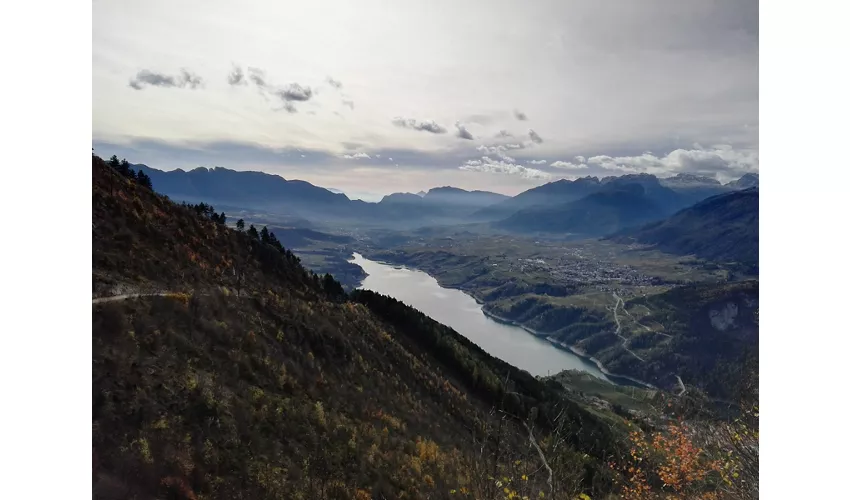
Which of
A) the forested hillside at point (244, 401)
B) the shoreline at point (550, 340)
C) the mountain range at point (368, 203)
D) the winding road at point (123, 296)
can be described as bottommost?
the shoreline at point (550, 340)

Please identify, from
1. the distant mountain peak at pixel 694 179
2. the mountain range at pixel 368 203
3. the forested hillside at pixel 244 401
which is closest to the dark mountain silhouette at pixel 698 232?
the mountain range at pixel 368 203

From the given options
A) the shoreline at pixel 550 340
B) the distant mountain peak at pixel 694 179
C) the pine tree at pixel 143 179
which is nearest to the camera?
the distant mountain peak at pixel 694 179

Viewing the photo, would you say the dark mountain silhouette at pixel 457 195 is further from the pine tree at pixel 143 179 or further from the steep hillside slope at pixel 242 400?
the pine tree at pixel 143 179

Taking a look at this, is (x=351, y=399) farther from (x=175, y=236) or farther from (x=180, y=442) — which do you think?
(x=175, y=236)

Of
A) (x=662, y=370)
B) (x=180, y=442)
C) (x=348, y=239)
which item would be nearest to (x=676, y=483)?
(x=180, y=442)

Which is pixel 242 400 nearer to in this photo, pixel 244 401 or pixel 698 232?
pixel 244 401

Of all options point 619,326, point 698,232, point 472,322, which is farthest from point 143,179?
point 698,232
